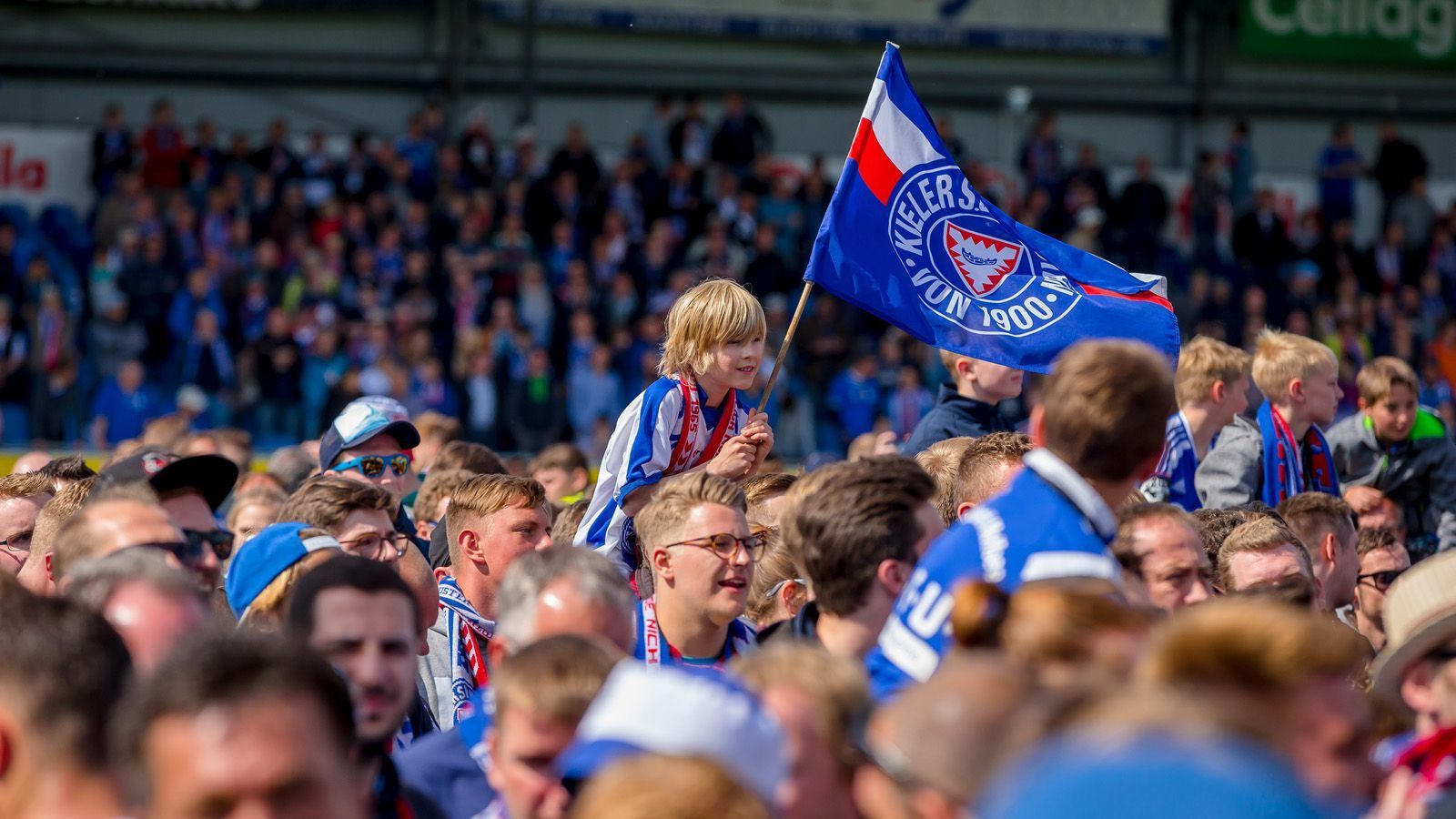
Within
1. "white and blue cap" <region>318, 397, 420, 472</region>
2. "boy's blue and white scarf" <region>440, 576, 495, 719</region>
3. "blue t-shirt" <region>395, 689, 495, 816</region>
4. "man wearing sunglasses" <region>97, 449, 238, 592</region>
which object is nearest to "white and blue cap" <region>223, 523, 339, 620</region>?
"man wearing sunglasses" <region>97, 449, 238, 592</region>

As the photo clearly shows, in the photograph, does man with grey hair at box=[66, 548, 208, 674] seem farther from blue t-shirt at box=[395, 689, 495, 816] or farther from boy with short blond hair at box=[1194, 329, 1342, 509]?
boy with short blond hair at box=[1194, 329, 1342, 509]

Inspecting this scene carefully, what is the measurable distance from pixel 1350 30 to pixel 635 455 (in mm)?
23562

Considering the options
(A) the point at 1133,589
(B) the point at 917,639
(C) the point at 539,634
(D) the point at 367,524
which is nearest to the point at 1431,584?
(A) the point at 1133,589

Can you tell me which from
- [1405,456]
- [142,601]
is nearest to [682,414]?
[142,601]

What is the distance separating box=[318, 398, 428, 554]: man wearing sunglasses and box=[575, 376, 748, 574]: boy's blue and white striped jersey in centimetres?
156

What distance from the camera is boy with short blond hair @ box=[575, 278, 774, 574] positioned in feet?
20.2

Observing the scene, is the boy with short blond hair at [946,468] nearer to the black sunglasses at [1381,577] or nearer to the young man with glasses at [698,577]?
the young man with glasses at [698,577]

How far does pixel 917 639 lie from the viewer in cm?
353

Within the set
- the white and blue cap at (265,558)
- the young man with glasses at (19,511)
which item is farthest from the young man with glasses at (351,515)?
the young man with glasses at (19,511)

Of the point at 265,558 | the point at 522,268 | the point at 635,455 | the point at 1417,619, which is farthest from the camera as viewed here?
the point at 522,268

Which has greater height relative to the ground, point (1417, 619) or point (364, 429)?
point (1417, 619)

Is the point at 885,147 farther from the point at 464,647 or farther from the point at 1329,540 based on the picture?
the point at 464,647

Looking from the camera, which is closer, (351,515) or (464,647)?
(351,515)

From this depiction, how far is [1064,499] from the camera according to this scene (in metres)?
3.45
